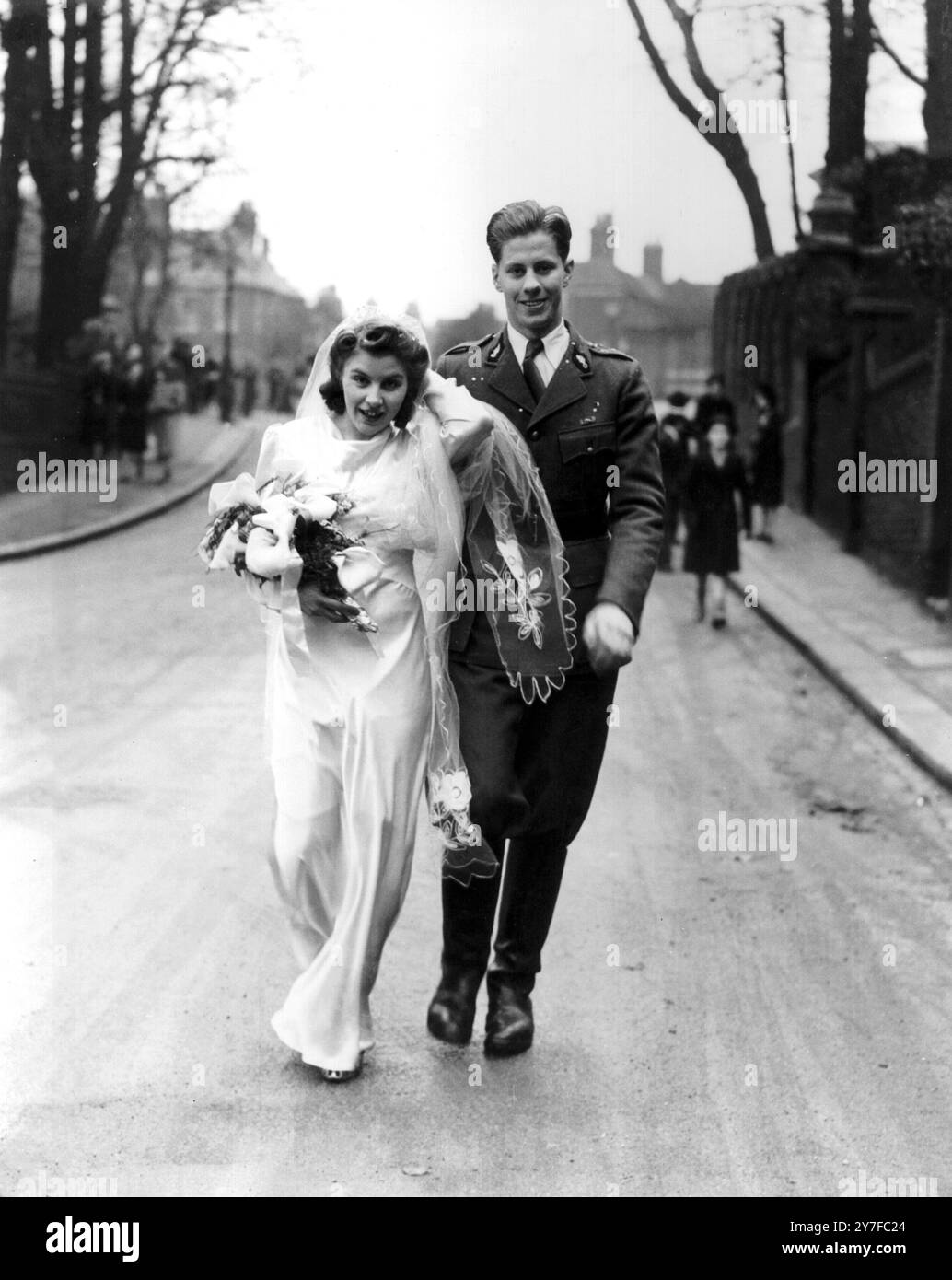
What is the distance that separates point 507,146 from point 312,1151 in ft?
13.6

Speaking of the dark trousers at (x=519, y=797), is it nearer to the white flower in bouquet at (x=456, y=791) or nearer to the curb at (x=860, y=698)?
the white flower in bouquet at (x=456, y=791)

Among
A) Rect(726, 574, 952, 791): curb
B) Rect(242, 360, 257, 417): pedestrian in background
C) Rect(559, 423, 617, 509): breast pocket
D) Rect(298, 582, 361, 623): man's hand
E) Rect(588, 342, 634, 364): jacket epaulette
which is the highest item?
Rect(242, 360, 257, 417): pedestrian in background

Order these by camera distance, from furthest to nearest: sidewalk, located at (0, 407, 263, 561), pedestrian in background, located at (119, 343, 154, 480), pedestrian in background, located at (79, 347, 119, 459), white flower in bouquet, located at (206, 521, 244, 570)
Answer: pedestrian in background, located at (119, 343, 154, 480) < pedestrian in background, located at (79, 347, 119, 459) < sidewalk, located at (0, 407, 263, 561) < white flower in bouquet, located at (206, 521, 244, 570)

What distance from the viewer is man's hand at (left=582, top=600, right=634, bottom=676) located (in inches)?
157

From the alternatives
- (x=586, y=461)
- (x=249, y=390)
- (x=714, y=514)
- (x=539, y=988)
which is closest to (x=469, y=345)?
(x=586, y=461)

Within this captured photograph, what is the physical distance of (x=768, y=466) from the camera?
16.4 m

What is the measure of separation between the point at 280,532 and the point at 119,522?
1309 centimetres

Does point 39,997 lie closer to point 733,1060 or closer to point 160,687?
point 733,1060

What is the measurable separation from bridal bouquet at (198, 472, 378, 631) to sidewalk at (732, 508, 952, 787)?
453 centimetres

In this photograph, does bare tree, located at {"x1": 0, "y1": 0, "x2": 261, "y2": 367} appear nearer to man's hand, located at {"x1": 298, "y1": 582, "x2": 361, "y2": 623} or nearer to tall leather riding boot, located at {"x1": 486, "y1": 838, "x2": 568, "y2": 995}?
man's hand, located at {"x1": 298, "y1": 582, "x2": 361, "y2": 623}

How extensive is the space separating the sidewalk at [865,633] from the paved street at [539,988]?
9.8 inches

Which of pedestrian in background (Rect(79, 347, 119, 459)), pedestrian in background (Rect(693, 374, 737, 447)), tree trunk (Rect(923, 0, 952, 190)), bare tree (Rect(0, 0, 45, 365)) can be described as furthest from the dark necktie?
pedestrian in background (Rect(79, 347, 119, 459))

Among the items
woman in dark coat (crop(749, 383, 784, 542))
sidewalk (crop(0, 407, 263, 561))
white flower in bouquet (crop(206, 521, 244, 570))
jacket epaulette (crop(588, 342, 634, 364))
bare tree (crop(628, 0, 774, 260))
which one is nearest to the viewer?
white flower in bouquet (crop(206, 521, 244, 570))

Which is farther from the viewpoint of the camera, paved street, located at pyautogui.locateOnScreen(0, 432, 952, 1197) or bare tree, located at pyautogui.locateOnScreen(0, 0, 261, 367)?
bare tree, located at pyautogui.locateOnScreen(0, 0, 261, 367)
